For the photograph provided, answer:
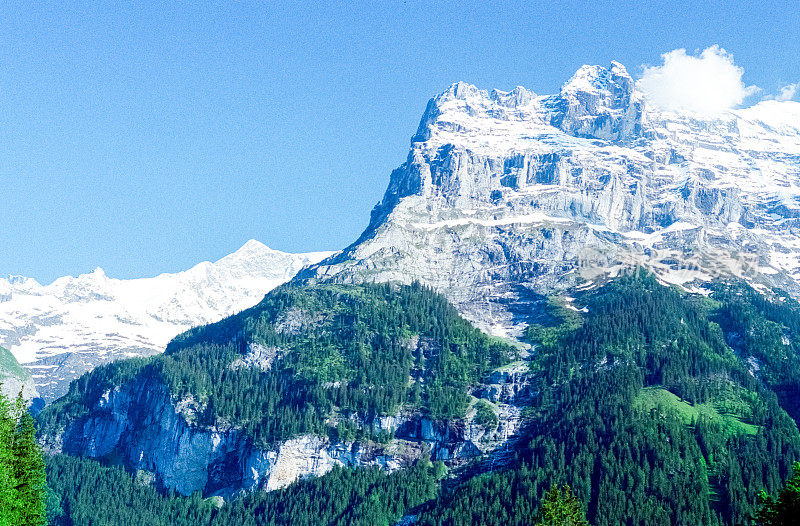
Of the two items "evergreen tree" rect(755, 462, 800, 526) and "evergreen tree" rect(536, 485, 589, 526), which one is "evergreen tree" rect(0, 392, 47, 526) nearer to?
"evergreen tree" rect(536, 485, 589, 526)

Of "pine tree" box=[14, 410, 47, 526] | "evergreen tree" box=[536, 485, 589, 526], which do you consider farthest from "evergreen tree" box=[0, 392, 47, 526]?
"evergreen tree" box=[536, 485, 589, 526]

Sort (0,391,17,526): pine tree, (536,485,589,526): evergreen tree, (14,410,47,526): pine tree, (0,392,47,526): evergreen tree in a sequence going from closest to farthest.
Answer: (0,391,17,526): pine tree → (0,392,47,526): evergreen tree → (14,410,47,526): pine tree → (536,485,589,526): evergreen tree

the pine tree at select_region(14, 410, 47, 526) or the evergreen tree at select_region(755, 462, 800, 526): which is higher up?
the evergreen tree at select_region(755, 462, 800, 526)

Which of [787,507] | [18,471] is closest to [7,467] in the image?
[18,471]

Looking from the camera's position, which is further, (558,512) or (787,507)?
(558,512)

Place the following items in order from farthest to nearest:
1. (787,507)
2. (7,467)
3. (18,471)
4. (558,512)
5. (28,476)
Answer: (558,512) → (28,476) → (18,471) → (7,467) → (787,507)

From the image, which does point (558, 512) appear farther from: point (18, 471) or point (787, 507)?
point (18, 471)

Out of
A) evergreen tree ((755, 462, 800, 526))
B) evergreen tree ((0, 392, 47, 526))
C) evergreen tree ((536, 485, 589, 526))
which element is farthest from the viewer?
evergreen tree ((536, 485, 589, 526))

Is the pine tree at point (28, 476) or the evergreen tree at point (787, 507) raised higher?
the evergreen tree at point (787, 507)

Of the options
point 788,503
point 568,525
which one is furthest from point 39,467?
point 788,503

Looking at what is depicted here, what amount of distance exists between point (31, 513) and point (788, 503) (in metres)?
68.7

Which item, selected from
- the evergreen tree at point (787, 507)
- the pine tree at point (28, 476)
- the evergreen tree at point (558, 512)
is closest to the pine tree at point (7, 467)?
the pine tree at point (28, 476)

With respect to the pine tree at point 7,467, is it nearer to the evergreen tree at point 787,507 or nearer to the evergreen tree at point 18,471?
the evergreen tree at point 18,471

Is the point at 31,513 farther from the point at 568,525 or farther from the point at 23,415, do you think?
the point at 568,525
